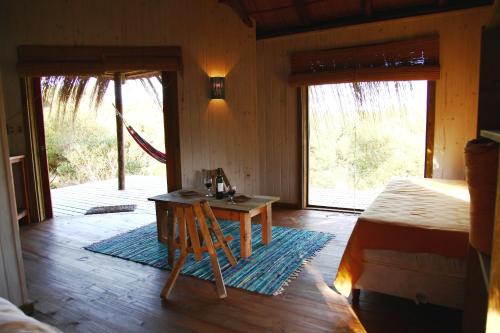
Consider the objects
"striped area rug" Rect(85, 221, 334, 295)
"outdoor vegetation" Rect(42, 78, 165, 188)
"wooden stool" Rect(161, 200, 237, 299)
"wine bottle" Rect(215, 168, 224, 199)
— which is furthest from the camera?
"outdoor vegetation" Rect(42, 78, 165, 188)

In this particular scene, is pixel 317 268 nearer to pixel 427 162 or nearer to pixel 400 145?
pixel 427 162

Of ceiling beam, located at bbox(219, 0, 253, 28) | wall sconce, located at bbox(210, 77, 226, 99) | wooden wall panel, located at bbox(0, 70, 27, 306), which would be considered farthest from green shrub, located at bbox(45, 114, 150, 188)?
wooden wall panel, located at bbox(0, 70, 27, 306)

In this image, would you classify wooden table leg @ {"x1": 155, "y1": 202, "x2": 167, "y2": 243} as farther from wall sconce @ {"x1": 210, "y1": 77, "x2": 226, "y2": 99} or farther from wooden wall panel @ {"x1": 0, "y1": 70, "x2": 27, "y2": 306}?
wall sconce @ {"x1": 210, "y1": 77, "x2": 226, "y2": 99}

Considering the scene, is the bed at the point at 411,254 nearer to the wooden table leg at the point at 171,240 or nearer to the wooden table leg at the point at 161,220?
the wooden table leg at the point at 171,240

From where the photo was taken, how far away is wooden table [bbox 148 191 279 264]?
9.32 feet

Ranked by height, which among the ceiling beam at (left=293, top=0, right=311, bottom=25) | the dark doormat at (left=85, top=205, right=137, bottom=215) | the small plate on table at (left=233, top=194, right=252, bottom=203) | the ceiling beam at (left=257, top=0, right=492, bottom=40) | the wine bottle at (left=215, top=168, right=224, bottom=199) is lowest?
the dark doormat at (left=85, top=205, right=137, bottom=215)

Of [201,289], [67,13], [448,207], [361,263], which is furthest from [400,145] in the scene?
[67,13]

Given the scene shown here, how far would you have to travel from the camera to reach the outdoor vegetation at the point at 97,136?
702 cm

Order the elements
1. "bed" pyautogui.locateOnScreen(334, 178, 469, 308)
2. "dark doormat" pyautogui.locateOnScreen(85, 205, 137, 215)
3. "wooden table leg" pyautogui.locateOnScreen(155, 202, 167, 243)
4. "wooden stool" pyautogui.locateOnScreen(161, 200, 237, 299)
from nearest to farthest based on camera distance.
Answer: "bed" pyautogui.locateOnScreen(334, 178, 469, 308), "wooden stool" pyautogui.locateOnScreen(161, 200, 237, 299), "wooden table leg" pyautogui.locateOnScreen(155, 202, 167, 243), "dark doormat" pyautogui.locateOnScreen(85, 205, 137, 215)

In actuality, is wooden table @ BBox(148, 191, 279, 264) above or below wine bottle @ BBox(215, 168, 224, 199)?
below

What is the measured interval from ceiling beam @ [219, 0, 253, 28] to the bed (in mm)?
3094

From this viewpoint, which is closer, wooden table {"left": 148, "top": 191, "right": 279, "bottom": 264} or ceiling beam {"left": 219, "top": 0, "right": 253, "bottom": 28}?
wooden table {"left": 148, "top": 191, "right": 279, "bottom": 264}

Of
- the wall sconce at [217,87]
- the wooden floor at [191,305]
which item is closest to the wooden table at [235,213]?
the wooden floor at [191,305]

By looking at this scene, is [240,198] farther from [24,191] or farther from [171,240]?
[24,191]
